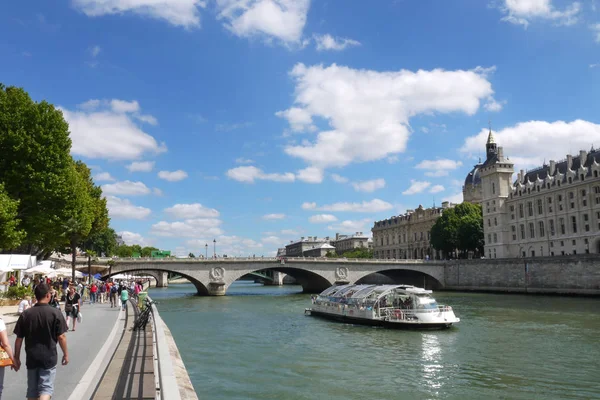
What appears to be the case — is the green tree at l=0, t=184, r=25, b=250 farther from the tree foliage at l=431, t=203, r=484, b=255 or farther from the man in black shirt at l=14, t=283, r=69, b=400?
the tree foliage at l=431, t=203, r=484, b=255

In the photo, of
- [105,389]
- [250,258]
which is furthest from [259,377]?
[250,258]

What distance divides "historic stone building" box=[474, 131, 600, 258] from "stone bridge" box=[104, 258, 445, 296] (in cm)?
1404

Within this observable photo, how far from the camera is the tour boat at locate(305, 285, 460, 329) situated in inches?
1369

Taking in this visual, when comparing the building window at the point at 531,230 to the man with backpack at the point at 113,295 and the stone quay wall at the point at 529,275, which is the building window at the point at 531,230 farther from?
the man with backpack at the point at 113,295

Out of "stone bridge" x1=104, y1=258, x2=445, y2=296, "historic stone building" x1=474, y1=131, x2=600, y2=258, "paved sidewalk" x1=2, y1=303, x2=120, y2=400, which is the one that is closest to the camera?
"paved sidewalk" x1=2, y1=303, x2=120, y2=400

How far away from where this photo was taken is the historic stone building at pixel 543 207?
75062 millimetres

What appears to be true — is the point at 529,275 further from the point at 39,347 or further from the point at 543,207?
the point at 39,347

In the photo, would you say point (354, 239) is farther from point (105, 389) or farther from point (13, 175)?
point (105, 389)

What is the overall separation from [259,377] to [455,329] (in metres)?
19.5

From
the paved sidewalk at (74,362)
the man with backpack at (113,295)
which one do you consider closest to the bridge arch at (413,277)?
the man with backpack at (113,295)

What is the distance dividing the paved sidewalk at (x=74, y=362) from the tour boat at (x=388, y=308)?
20114 mm

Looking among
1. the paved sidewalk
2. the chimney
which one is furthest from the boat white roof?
the chimney

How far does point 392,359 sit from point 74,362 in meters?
14.9

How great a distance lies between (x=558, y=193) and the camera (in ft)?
265
